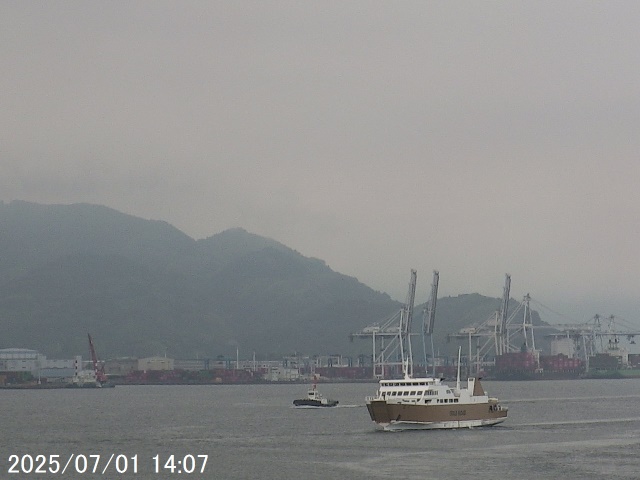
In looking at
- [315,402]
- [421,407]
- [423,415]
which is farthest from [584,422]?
[315,402]

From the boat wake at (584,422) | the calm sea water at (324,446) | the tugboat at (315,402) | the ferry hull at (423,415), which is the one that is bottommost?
the calm sea water at (324,446)

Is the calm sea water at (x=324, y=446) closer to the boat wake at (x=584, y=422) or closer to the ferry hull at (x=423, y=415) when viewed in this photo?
the boat wake at (x=584, y=422)

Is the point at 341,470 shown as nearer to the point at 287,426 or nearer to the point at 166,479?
the point at 166,479

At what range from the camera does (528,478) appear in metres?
64.2

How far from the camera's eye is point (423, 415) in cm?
9081

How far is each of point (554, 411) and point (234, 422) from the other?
35.7 m

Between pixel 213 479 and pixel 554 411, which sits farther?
pixel 554 411

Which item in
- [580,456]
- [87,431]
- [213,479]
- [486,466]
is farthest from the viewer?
[87,431]

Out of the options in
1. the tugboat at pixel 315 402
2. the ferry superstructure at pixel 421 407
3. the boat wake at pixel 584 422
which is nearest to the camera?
the ferry superstructure at pixel 421 407

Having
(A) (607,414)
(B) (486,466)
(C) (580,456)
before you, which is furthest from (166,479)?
(A) (607,414)

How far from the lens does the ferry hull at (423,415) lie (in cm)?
9044

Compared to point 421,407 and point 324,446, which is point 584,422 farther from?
point 324,446

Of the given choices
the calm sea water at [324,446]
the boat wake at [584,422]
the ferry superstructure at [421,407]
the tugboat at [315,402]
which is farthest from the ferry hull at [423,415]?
the tugboat at [315,402]

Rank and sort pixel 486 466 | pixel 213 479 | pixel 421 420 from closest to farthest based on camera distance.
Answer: pixel 213 479 < pixel 486 466 < pixel 421 420
